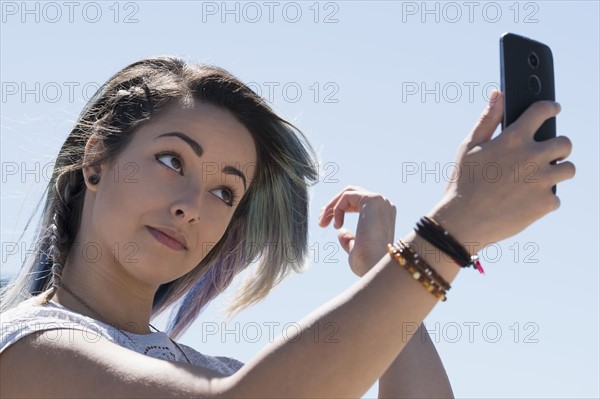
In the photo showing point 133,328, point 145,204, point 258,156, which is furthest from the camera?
point 258,156

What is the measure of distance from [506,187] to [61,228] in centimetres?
193

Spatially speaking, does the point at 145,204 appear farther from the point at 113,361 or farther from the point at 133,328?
the point at 113,361

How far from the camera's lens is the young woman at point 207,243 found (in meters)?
2.08

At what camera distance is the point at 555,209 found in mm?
2150

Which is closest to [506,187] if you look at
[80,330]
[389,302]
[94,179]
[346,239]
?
[389,302]

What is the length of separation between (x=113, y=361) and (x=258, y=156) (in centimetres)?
167

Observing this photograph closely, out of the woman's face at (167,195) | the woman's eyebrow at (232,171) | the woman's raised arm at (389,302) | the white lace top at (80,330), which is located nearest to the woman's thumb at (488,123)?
the woman's raised arm at (389,302)

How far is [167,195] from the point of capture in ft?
10.5

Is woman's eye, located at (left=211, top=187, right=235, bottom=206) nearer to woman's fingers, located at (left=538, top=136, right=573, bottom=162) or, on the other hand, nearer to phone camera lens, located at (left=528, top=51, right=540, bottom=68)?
phone camera lens, located at (left=528, top=51, right=540, bottom=68)

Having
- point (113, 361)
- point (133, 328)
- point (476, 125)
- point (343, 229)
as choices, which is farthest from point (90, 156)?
point (476, 125)

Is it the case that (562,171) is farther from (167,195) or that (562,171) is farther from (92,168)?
(92,168)

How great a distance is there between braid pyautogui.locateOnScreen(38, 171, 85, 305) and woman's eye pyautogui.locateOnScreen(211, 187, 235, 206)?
519mm

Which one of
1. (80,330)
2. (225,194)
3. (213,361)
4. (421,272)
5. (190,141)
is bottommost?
(213,361)

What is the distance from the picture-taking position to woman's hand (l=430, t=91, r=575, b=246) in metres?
2.10
